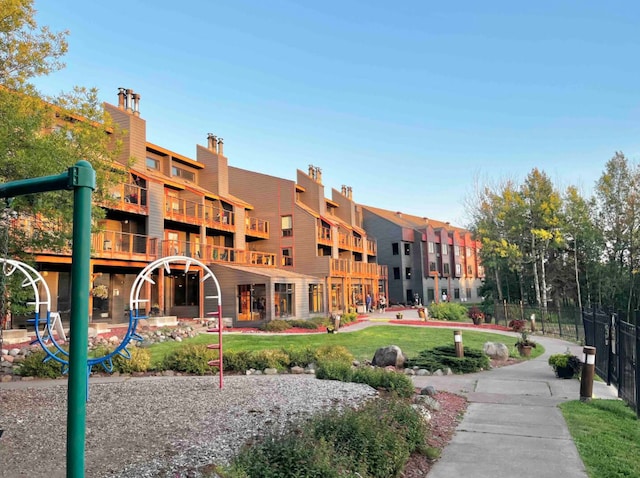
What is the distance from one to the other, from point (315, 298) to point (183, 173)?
1375 cm

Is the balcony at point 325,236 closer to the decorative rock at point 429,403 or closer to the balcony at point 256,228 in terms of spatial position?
the balcony at point 256,228

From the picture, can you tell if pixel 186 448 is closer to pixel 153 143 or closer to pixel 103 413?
pixel 103 413

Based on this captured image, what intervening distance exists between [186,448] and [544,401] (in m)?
6.49

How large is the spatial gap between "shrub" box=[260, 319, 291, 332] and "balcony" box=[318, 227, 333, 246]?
44.9 feet

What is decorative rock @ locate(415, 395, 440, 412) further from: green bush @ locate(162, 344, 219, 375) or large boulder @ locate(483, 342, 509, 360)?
large boulder @ locate(483, 342, 509, 360)

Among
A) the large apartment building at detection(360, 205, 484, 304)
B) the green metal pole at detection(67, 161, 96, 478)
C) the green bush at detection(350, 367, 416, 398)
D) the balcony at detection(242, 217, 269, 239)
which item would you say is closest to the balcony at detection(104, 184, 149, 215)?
the balcony at detection(242, 217, 269, 239)

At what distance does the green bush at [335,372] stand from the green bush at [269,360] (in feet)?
5.80

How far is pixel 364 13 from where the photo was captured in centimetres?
1375

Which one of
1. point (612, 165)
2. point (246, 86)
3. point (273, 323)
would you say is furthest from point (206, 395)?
point (612, 165)

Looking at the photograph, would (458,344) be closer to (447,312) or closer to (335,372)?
(335,372)

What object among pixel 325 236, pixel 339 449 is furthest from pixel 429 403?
pixel 325 236

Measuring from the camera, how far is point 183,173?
33.6m

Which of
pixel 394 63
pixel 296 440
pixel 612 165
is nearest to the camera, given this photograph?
pixel 296 440

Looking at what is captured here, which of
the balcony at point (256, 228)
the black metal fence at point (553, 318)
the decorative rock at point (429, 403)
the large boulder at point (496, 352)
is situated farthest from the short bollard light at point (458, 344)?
the balcony at point (256, 228)
